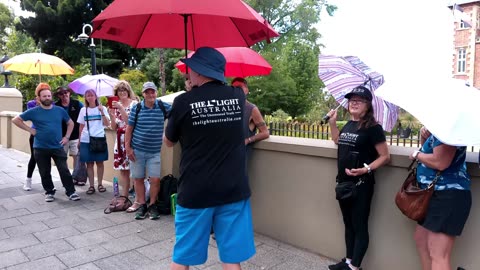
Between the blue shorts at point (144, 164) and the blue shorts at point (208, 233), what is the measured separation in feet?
8.01

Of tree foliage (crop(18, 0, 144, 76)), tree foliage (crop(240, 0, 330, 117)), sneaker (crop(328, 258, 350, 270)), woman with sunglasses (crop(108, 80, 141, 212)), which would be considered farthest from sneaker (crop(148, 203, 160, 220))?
tree foliage (crop(18, 0, 144, 76))

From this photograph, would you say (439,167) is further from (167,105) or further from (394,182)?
(167,105)

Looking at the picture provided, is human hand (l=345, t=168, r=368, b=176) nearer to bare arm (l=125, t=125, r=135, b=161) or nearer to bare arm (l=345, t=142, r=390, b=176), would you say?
bare arm (l=345, t=142, r=390, b=176)

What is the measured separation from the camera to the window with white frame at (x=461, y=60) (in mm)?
39469

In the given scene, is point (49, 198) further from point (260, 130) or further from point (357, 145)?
point (357, 145)

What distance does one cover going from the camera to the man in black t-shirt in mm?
2355

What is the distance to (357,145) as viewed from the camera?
3.13 m

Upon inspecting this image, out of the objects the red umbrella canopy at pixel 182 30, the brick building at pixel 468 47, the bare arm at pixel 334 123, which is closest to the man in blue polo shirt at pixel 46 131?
the red umbrella canopy at pixel 182 30

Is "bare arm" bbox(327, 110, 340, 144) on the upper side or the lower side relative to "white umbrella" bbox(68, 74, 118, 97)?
lower

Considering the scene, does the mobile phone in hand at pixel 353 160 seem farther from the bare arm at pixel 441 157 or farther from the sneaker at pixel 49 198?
the sneaker at pixel 49 198

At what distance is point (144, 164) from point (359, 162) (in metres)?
2.82

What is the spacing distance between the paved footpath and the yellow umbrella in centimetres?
270

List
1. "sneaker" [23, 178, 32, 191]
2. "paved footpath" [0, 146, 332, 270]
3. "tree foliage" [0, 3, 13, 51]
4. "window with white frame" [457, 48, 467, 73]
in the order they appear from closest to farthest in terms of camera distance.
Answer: "paved footpath" [0, 146, 332, 270] → "sneaker" [23, 178, 32, 191] → "tree foliage" [0, 3, 13, 51] → "window with white frame" [457, 48, 467, 73]

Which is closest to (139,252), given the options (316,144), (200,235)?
(200,235)
